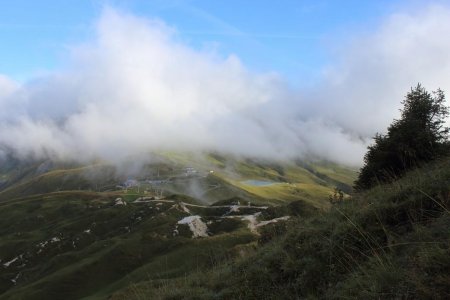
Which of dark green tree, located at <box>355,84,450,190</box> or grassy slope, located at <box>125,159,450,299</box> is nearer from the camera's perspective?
grassy slope, located at <box>125,159,450,299</box>

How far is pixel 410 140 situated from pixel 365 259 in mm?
25732

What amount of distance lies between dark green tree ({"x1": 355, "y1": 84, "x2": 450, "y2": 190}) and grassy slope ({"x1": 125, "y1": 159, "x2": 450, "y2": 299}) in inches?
632

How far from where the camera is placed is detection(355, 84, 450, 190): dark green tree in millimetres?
31375

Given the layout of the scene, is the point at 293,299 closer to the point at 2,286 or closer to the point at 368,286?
the point at 368,286

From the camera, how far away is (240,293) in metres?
12.5

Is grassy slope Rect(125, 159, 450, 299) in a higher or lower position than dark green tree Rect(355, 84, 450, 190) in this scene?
lower

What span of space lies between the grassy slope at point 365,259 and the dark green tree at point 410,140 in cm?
1604

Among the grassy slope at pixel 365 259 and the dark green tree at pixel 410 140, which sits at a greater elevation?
the dark green tree at pixel 410 140

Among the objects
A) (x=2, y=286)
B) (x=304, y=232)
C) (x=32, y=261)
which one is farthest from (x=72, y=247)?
(x=304, y=232)

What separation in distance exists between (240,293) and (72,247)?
174m

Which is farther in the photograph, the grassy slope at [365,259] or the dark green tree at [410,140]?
the dark green tree at [410,140]

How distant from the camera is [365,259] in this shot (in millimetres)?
10891

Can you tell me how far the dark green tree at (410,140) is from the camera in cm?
3138

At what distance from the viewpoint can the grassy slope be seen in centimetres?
853
